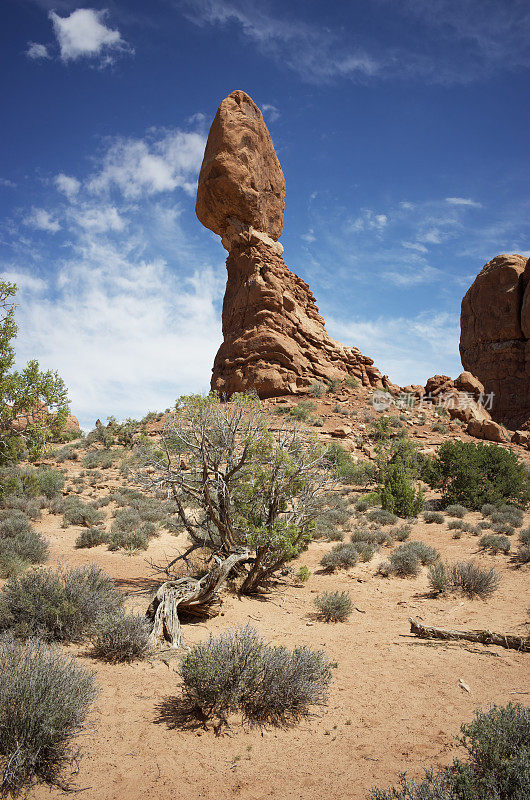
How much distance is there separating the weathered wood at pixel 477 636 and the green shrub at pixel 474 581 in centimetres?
201

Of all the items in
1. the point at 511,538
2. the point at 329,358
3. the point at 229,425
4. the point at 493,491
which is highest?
the point at 329,358

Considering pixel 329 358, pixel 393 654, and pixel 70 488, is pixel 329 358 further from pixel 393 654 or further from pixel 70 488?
pixel 393 654

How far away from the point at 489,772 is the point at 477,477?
1551 centimetres

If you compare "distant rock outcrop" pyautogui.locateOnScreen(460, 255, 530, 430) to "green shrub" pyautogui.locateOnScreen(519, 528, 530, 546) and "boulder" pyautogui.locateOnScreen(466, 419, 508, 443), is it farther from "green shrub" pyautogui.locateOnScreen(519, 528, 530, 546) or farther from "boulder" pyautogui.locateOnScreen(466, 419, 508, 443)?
"green shrub" pyautogui.locateOnScreen(519, 528, 530, 546)

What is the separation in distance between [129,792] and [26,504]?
11.9 metres

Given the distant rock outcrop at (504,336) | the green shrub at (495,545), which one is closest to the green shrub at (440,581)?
the green shrub at (495,545)

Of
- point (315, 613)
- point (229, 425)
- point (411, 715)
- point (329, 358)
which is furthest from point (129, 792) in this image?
point (329, 358)

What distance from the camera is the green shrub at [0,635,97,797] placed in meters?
2.93

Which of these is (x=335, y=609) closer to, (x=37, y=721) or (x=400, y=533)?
(x=37, y=721)

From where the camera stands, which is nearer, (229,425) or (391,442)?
(229,425)

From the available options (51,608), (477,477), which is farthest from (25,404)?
(477,477)

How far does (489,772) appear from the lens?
267cm

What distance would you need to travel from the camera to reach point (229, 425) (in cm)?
764

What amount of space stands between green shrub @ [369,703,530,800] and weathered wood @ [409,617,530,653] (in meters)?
2.85
